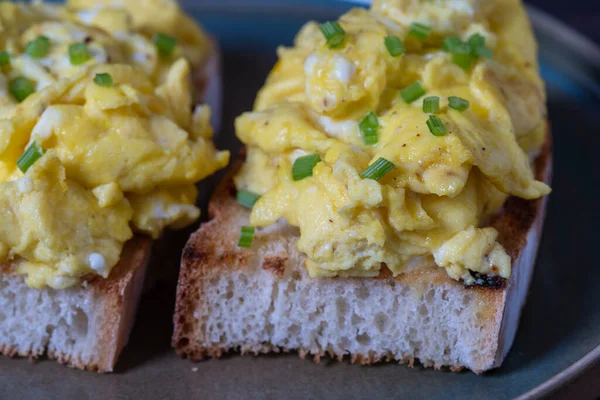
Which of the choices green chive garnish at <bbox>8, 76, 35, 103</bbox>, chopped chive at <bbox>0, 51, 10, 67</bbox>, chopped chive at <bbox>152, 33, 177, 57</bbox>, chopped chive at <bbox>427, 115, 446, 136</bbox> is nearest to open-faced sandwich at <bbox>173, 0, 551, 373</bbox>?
chopped chive at <bbox>427, 115, 446, 136</bbox>

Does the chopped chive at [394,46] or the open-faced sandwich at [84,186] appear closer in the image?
the open-faced sandwich at [84,186]

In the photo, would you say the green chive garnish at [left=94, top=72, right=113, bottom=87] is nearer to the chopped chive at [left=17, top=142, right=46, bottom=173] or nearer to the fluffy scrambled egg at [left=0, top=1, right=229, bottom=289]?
the fluffy scrambled egg at [left=0, top=1, right=229, bottom=289]

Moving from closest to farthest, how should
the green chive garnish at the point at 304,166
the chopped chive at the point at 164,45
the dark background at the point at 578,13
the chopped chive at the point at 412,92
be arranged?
1. the green chive garnish at the point at 304,166
2. the chopped chive at the point at 412,92
3. the chopped chive at the point at 164,45
4. the dark background at the point at 578,13

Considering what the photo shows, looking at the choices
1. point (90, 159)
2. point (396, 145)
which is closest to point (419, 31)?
point (396, 145)

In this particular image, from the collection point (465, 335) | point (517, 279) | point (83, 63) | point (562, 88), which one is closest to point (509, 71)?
point (517, 279)

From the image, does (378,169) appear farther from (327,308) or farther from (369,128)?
(327,308)

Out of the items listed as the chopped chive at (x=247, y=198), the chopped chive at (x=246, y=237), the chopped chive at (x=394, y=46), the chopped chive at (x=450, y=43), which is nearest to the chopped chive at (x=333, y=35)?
the chopped chive at (x=394, y=46)

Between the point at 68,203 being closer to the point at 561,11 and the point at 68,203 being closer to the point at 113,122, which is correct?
the point at 113,122

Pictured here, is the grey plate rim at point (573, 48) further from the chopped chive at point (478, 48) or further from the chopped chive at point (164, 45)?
the chopped chive at point (164, 45)
